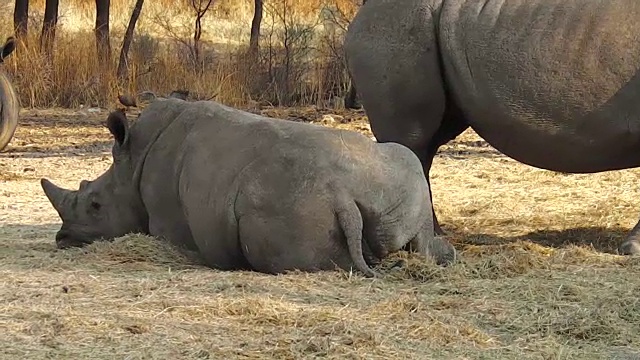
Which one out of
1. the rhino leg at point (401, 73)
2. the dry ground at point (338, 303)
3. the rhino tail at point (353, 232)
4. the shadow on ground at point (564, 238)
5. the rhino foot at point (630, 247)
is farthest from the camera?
the rhino leg at point (401, 73)

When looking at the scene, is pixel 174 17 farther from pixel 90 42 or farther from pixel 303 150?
pixel 303 150

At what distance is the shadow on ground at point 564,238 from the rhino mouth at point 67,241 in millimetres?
2111

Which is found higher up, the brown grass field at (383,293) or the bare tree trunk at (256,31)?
the bare tree trunk at (256,31)

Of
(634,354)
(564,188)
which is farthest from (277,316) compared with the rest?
(564,188)

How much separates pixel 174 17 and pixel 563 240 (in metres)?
18.0

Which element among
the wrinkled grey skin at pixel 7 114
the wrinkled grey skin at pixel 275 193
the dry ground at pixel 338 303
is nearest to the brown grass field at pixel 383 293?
the dry ground at pixel 338 303

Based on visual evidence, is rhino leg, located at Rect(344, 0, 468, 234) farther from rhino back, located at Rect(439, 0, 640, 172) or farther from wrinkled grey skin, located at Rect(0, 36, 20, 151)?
wrinkled grey skin, located at Rect(0, 36, 20, 151)

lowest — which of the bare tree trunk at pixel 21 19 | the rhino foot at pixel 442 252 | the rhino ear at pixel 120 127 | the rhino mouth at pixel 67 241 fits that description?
the rhino mouth at pixel 67 241

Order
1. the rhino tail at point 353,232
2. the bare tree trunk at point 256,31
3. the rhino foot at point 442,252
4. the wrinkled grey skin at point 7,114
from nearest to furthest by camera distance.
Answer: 1. the rhino tail at point 353,232
2. the rhino foot at point 442,252
3. the wrinkled grey skin at point 7,114
4. the bare tree trunk at point 256,31

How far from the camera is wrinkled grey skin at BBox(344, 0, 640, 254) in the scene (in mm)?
6988

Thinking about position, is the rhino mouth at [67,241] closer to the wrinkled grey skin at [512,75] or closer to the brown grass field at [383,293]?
the brown grass field at [383,293]

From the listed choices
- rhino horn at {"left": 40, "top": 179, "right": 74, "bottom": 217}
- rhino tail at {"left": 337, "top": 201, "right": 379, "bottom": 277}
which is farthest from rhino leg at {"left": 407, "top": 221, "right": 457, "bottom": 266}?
rhino horn at {"left": 40, "top": 179, "right": 74, "bottom": 217}

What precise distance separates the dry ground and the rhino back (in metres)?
0.57

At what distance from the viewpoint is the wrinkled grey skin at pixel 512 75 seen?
6988 millimetres
